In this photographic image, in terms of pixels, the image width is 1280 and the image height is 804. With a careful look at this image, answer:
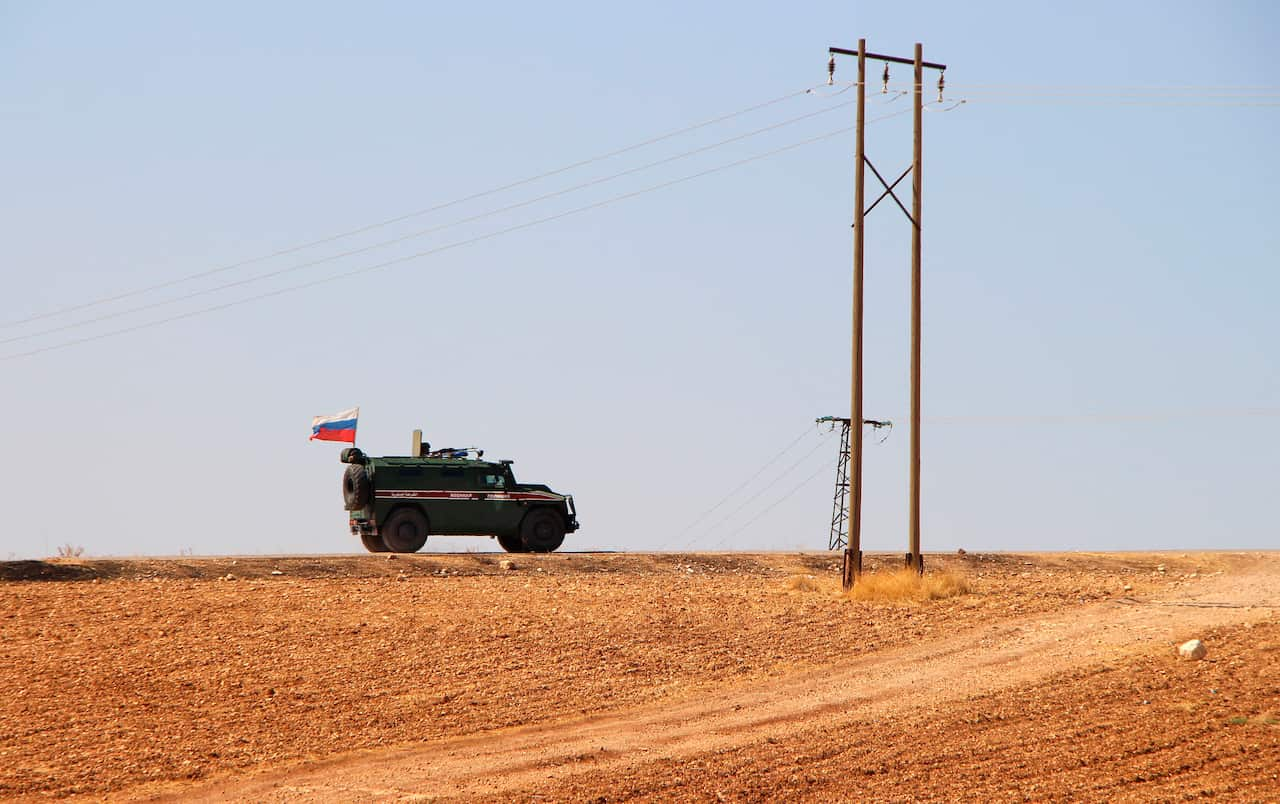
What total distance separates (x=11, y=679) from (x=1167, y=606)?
1533cm

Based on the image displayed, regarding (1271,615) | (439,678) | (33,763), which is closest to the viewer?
(33,763)

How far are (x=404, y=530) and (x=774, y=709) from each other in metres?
14.8

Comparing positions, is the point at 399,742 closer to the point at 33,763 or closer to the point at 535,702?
the point at 535,702

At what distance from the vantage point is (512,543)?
30.4 meters

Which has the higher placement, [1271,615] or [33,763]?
[1271,615]

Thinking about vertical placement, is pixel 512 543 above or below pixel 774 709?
above

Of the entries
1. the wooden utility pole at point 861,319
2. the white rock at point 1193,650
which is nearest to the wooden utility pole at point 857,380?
the wooden utility pole at point 861,319

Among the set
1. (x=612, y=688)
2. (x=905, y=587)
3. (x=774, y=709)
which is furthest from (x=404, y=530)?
(x=774, y=709)

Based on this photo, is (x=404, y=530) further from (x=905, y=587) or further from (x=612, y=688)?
(x=612, y=688)

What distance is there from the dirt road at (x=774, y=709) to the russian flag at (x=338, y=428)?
14906 millimetres

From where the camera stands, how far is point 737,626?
20.2 m

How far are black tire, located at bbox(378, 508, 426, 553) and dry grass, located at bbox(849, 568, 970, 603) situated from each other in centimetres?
1007

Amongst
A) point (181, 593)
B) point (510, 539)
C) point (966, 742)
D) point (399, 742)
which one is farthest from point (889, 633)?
point (510, 539)

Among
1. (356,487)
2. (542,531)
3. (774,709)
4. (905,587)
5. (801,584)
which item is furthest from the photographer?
(542,531)
